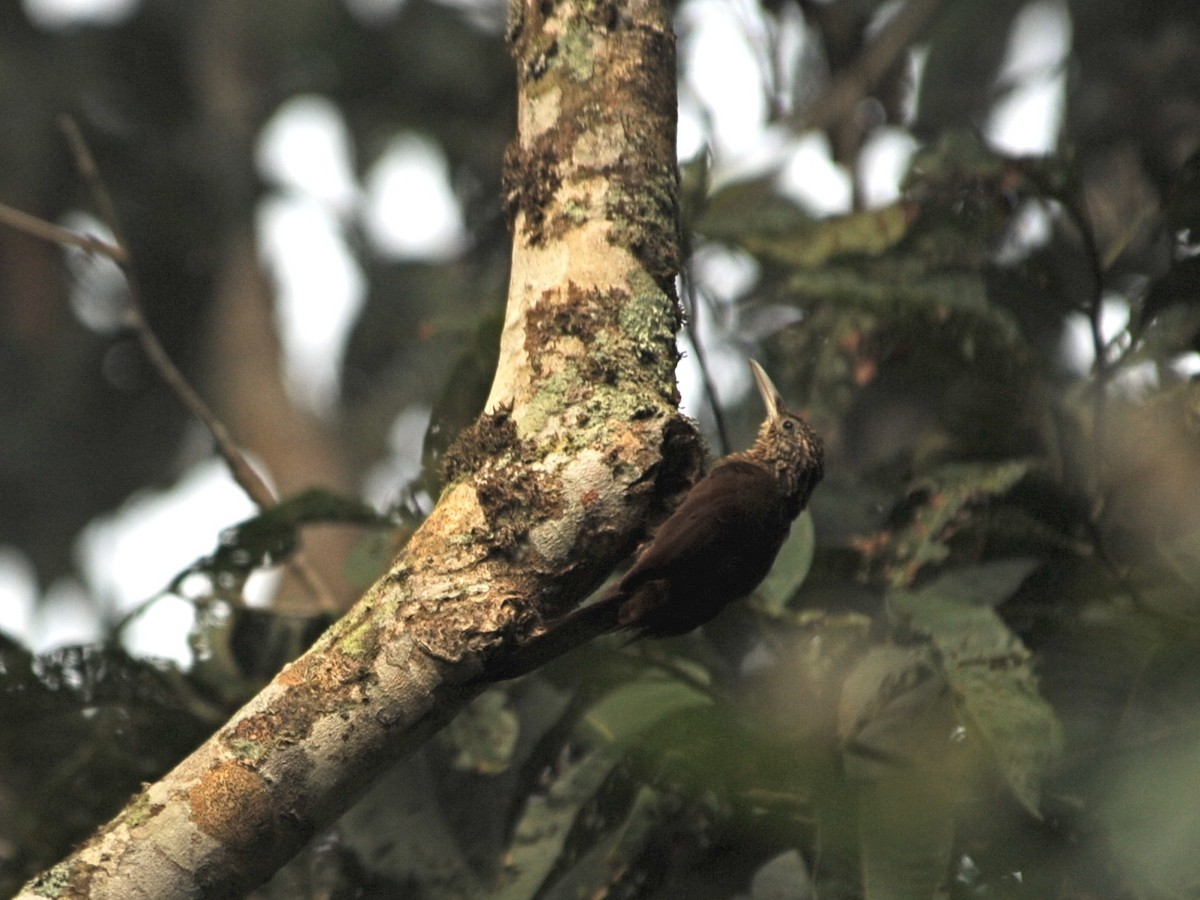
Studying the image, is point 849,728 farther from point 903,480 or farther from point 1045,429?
point 1045,429

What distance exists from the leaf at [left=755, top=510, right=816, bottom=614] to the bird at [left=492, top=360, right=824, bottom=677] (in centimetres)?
18

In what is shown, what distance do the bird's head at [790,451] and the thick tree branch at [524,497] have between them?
0.78 meters

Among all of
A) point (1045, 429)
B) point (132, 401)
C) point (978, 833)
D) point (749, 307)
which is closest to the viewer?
point (978, 833)

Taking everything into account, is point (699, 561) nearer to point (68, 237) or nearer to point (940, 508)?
point (940, 508)

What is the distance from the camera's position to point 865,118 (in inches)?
210

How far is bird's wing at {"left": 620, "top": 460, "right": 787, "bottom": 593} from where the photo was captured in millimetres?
2348

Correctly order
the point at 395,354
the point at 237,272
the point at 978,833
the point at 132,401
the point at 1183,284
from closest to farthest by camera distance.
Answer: the point at 978,833, the point at 1183,284, the point at 395,354, the point at 237,272, the point at 132,401

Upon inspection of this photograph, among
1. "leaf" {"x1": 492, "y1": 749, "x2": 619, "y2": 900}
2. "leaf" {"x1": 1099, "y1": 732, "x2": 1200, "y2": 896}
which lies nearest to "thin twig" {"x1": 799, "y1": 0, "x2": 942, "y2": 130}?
"leaf" {"x1": 492, "y1": 749, "x2": 619, "y2": 900}

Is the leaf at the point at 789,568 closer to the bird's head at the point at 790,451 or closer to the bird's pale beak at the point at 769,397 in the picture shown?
the bird's head at the point at 790,451

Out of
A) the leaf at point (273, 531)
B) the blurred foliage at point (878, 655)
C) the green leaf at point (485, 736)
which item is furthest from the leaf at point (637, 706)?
A: the leaf at point (273, 531)

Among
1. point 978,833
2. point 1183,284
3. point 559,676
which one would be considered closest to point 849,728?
point 978,833

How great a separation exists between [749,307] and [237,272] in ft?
22.1

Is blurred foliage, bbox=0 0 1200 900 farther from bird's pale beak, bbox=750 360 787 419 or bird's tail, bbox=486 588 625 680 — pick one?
bird's tail, bbox=486 588 625 680

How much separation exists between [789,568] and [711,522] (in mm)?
646
